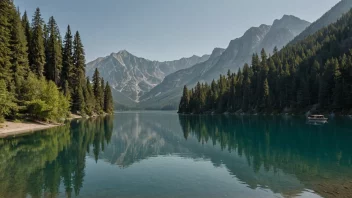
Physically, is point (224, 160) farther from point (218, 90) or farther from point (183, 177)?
point (218, 90)

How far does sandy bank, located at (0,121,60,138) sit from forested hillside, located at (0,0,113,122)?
7.74 feet

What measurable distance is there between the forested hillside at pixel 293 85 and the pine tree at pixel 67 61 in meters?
87.8

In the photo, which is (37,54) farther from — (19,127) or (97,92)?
(97,92)

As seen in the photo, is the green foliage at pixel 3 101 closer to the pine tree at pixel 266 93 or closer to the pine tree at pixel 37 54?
the pine tree at pixel 37 54

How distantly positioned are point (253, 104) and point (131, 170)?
5032 inches

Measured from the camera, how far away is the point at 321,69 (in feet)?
404

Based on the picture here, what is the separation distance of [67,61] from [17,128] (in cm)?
5801

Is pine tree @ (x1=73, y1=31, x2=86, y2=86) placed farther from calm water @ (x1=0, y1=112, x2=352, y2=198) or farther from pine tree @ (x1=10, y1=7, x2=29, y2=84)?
calm water @ (x1=0, y1=112, x2=352, y2=198)

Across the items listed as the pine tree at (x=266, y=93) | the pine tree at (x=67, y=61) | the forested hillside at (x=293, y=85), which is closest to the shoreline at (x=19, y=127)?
the pine tree at (x=67, y=61)

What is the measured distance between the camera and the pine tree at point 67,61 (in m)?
106

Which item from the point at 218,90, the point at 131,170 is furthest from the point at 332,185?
the point at 218,90

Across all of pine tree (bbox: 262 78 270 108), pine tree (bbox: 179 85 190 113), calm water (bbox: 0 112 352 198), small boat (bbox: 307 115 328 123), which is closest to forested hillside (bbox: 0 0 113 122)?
calm water (bbox: 0 112 352 198)

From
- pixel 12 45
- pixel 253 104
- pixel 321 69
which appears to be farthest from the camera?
pixel 253 104

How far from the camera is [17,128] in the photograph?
175ft
